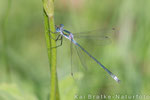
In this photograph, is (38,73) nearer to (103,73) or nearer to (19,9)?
(103,73)

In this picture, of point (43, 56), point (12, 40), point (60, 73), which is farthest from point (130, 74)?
point (12, 40)

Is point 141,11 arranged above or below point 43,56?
above

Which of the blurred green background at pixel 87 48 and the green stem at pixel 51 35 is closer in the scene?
the green stem at pixel 51 35

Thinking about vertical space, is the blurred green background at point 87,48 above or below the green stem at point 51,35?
below

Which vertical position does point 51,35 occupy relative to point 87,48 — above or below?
above

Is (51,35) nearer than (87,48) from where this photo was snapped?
Yes

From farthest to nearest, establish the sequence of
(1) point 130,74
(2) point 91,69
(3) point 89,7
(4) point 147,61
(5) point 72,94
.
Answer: (3) point 89,7, (4) point 147,61, (2) point 91,69, (1) point 130,74, (5) point 72,94

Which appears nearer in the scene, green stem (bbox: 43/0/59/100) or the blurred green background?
green stem (bbox: 43/0/59/100)

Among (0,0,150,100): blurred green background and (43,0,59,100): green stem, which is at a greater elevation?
(43,0,59,100): green stem
